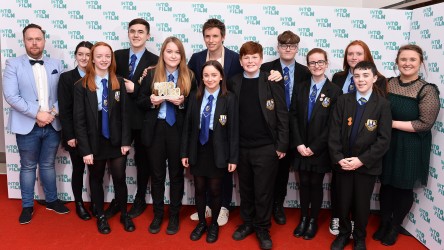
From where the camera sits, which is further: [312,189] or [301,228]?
[301,228]

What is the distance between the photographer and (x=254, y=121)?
3062 millimetres

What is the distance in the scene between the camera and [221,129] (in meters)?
3.05

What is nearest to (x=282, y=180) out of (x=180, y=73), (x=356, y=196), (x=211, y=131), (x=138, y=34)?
(x=356, y=196)

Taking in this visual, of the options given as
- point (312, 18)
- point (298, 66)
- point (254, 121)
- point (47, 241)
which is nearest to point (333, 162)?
point (254, 121)

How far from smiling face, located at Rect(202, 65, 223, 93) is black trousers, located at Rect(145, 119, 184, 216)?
508 millimetres

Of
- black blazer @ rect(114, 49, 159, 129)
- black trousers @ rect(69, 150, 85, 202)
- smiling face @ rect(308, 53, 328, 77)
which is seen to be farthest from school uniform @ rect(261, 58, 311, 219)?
black trousers @ rect(69, 150, 85, 202)

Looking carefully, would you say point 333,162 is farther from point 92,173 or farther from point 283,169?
point 92,173

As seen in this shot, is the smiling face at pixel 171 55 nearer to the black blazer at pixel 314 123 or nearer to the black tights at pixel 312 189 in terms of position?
the black blazer at pixel 314 123

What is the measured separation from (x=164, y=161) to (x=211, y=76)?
0.92 meters

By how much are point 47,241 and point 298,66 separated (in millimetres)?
2860

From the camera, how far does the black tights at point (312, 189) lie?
3.30 metres

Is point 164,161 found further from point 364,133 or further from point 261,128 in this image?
point 364,133

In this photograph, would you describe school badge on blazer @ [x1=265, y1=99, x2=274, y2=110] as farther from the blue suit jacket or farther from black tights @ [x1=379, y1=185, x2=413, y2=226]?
the blue suit jacket

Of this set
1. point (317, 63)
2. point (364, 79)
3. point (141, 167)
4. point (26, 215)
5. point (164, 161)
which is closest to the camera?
point (364, 79)
